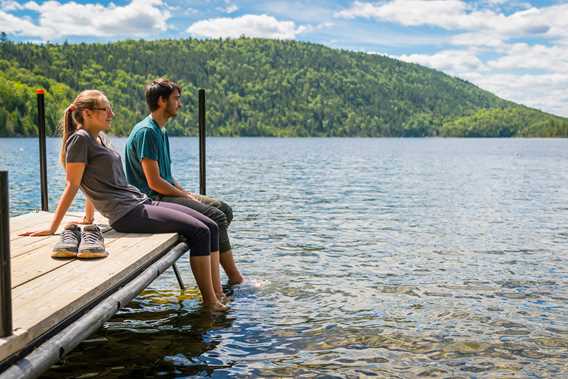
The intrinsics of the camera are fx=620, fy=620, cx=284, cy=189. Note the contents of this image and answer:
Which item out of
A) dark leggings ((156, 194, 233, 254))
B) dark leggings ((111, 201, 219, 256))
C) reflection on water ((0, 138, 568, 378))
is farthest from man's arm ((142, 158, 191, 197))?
reflection on water ((0, 138, 568, 378))

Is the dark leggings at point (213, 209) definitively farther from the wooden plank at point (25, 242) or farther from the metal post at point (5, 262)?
the metal post at point (5, 262)

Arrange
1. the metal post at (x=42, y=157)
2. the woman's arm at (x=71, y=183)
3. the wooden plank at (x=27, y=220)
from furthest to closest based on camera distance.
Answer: the metal post at (x=42, y=157), the wooden plank at (x=27, y=220), the woman's arm at (x=71, y=183)

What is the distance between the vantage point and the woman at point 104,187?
6355 mm

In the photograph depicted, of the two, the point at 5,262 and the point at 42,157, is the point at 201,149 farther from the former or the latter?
the point at 5,262

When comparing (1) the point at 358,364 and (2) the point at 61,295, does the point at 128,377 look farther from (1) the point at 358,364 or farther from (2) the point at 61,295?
(1) the point at 358,364

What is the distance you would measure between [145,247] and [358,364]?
258 centimetres

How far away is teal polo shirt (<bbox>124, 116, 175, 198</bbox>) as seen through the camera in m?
7.49

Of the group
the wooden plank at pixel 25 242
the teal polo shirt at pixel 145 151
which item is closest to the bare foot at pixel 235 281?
the teal polo shirt at pixel 145 151

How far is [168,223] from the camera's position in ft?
23.0

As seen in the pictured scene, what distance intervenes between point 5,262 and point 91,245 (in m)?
2.38

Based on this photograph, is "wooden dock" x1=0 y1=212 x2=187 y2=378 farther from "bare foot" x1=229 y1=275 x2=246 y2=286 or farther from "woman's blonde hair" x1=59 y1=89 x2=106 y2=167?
"bare foot" x1=229 y1=275 x2=246 y2=286

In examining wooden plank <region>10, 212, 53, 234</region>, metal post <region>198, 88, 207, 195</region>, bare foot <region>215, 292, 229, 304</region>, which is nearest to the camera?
wooden plank <region>10, 212, 53, 234</region>

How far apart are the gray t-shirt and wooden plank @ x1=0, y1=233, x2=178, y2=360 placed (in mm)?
422

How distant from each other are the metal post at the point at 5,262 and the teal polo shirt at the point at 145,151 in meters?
4.13
